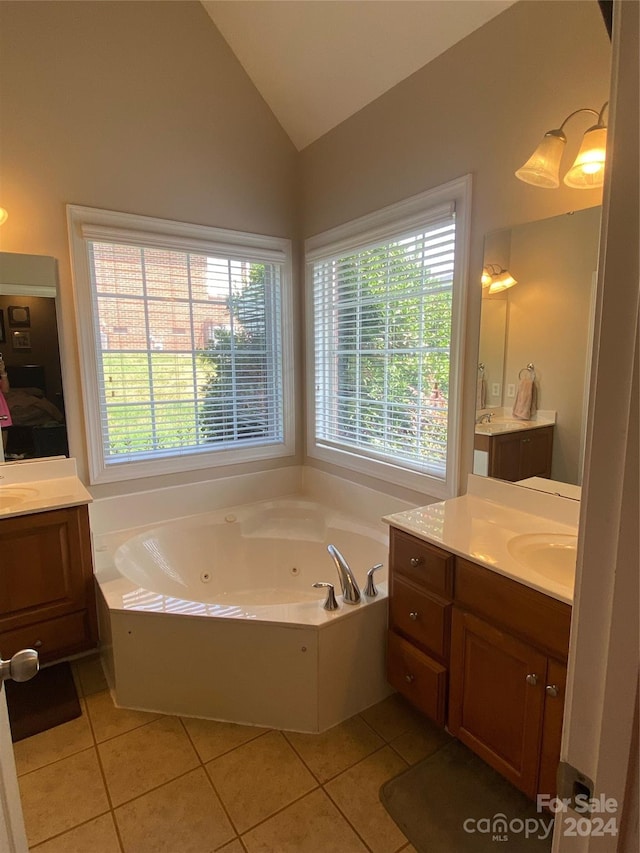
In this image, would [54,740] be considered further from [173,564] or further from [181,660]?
[173,564]

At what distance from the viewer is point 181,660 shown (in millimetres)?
1929

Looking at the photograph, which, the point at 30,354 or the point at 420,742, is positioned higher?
the point at 30,354

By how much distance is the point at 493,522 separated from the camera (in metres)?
1.83

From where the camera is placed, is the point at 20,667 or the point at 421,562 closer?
the point at 20,667

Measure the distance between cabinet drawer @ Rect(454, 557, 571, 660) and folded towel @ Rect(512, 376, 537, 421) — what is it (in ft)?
2.27

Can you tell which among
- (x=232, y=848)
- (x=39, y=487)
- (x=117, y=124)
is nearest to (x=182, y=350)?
(x=39, y=487)

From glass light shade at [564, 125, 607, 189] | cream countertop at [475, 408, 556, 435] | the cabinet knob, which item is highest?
glass light shade at [564, 125, 607, 189]

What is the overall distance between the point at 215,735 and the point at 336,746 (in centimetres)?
49

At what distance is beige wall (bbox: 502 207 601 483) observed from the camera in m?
1.67

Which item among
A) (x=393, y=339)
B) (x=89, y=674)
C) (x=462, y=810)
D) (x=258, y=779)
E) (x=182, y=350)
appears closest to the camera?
(x=462, y=810)

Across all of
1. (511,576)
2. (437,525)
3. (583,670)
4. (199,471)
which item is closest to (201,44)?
(199,471)

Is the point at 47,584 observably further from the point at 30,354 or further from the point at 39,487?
the point at 30,354

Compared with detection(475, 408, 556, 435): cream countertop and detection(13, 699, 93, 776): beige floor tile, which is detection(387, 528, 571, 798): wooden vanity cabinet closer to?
detection(475, 408, 556, 435): cream countertop

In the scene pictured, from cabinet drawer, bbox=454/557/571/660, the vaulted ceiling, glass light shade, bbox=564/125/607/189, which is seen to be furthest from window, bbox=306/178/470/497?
cabinet drawer, bbox=454/557/571/660
